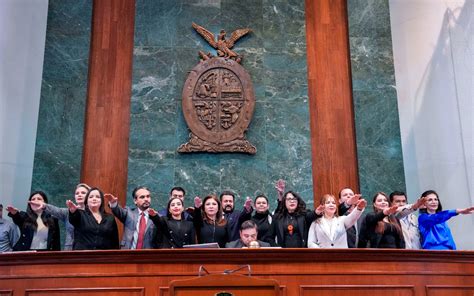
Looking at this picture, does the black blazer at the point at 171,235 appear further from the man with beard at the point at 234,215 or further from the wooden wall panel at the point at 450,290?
the wooden wall panel at the point at 450,290

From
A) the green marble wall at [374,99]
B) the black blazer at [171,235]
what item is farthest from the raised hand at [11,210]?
the green marble wall at [374,99]

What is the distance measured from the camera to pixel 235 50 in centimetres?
822

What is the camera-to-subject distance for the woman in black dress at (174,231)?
5516 millimetres

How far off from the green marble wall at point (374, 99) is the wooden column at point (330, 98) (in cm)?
15

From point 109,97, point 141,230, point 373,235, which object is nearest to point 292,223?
point 373,235

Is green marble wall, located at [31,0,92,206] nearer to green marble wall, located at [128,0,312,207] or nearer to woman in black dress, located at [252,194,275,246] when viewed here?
green marble wall, located at [128,0,312,207]

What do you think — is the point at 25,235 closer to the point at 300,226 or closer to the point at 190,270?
the point at 190,270

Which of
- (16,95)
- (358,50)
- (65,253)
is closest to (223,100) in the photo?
(358,50)

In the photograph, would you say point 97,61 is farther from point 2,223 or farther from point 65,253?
point 65,253

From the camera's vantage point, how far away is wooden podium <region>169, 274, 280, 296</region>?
3.93m

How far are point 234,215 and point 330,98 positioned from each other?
2.65 meters

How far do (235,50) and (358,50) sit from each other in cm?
160

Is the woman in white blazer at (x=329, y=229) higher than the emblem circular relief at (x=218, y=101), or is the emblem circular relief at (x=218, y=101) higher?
the emblem circular relief at (x=218, y=101)

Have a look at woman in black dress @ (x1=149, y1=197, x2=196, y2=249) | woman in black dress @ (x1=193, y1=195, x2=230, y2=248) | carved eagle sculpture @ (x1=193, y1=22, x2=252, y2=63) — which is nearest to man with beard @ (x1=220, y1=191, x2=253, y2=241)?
woman in black dress @ (x1=193, y1=195, x2=230, y2=248)
